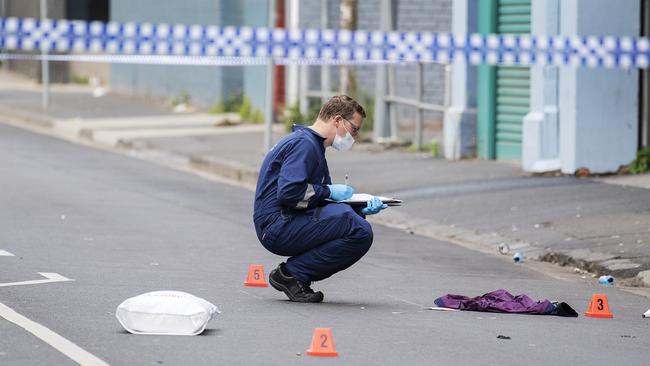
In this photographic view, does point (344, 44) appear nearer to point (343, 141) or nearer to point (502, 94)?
point (502, 94)

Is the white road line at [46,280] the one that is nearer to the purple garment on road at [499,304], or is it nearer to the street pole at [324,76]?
the purple garment on road at [499,304]

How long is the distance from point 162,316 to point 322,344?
1.03 meters

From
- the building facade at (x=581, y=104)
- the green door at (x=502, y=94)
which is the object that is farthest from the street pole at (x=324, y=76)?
the building facade at (x=581, y=104)

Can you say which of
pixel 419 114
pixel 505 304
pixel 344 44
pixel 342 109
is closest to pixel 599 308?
pixel 505 304

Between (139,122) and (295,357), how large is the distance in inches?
754

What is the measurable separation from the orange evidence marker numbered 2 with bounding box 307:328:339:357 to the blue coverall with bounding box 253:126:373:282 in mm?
1780

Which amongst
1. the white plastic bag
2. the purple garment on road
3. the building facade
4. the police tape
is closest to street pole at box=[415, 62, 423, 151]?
the police tape

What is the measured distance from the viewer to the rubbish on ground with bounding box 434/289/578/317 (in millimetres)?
10023

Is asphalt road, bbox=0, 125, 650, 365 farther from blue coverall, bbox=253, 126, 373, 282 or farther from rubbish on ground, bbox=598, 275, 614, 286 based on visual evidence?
blue coverall, bbox=253, 126, 373, 282

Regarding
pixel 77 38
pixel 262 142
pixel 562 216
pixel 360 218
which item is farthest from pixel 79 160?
pixel 360 218

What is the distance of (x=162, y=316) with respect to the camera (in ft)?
28.2

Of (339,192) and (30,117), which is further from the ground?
(339,192)

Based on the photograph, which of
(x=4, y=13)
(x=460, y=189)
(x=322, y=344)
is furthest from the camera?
(x=4, y=13)

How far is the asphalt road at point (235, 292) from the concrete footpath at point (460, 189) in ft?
1.81
